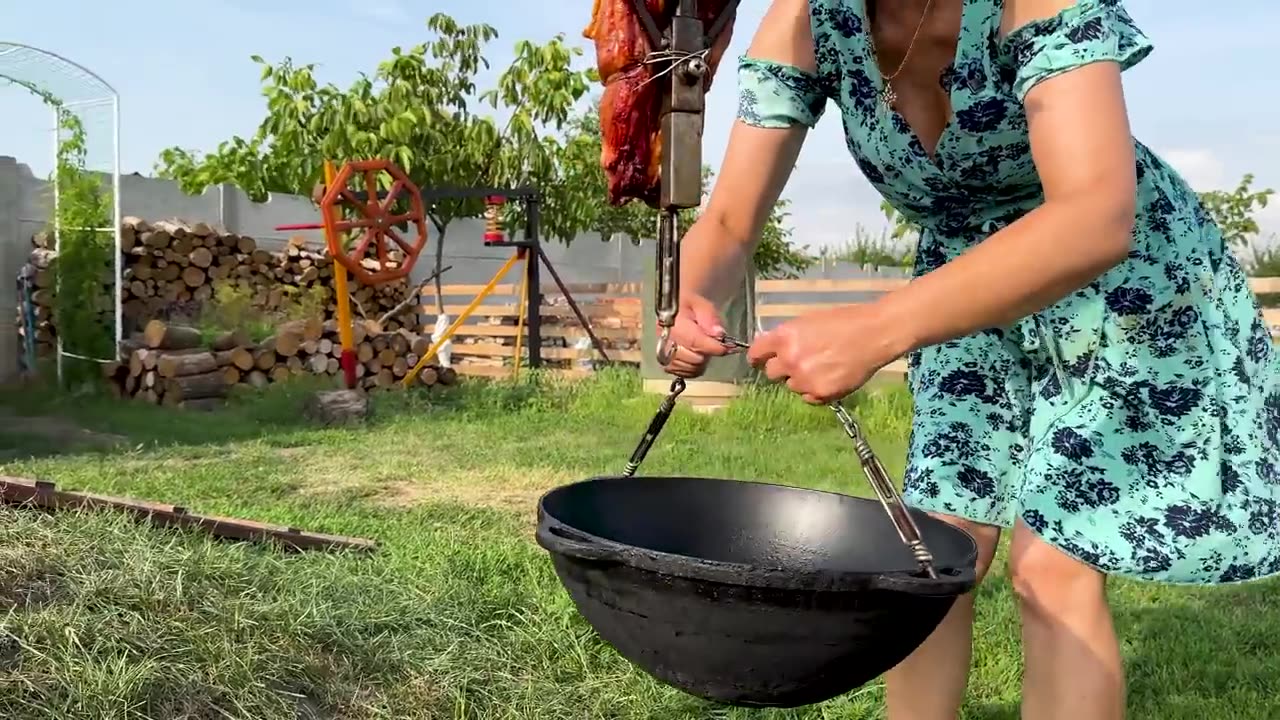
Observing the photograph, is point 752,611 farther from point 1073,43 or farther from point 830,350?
point 1073,43

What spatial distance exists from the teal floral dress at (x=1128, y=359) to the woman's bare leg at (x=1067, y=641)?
0.03m

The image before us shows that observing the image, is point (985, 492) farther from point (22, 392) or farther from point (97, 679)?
point (22, 392)

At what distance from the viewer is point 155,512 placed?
9.53 feet

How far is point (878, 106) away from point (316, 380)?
7343 mm

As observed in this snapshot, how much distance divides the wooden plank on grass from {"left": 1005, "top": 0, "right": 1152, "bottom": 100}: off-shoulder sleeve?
8.15 ft

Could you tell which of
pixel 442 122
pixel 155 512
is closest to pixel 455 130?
pixel 442 122

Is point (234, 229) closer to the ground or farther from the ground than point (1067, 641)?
farther from the ground

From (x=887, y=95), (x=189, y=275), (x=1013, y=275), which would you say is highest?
(x=887, y=95)

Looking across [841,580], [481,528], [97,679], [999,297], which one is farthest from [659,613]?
[481,528]

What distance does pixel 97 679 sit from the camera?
188cm

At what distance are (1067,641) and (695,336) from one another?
57 centimetres

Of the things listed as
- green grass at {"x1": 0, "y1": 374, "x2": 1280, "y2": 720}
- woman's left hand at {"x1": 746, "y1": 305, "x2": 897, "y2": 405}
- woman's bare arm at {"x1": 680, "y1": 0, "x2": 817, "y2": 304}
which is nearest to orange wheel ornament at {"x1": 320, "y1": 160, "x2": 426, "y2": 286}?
green grass at {"x1": 0, "y1": 374, "x2": 1280, "y2": 720}

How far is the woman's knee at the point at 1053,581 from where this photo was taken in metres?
1.30

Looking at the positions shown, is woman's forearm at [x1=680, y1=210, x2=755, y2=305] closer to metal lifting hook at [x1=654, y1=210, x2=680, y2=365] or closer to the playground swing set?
metal lifting hook at [x1=654, y1=210, x2=680, y2=365]
